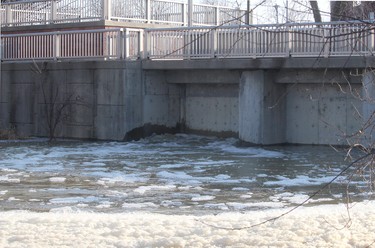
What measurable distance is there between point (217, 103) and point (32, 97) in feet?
21.8

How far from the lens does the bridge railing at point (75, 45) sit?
27.2 m

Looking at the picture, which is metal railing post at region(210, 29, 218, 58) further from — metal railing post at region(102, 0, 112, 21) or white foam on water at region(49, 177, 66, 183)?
white foam on water at region(49, 177, 66, 183)

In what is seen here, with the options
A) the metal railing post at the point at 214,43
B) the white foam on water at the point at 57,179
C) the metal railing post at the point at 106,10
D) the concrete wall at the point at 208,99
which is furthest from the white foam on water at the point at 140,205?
the metal railing post at the point at 106,10

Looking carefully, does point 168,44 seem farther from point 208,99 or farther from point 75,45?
point 75,45

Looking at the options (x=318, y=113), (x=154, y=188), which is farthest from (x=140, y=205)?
(x=318, y=113)

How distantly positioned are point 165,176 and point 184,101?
1097 cm

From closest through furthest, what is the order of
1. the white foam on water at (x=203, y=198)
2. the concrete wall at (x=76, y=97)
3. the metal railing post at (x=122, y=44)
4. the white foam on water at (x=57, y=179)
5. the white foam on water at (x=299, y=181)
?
the white foam on water at (x=203, y=198), the white foam on water at (x=299, y=181), the white foam on water at (x=57, y=179), the concrete wall at (x=76, y=97), the metal railing post at (x=122, y=44)

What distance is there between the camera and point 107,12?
32.2 metres

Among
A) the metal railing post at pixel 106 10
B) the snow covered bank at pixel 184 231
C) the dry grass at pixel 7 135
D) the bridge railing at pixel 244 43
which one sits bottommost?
the snow covered bank at pixel 184 231

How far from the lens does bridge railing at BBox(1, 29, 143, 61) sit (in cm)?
2719

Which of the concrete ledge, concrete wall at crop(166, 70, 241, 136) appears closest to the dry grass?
the concrete ledge

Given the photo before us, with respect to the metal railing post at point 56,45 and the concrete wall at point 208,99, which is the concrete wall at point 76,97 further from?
the concrete wall at point 208,99

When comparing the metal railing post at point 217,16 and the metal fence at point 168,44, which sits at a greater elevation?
the metal railing post at point 217,16

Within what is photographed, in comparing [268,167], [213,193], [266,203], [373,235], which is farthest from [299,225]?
[268,167]
